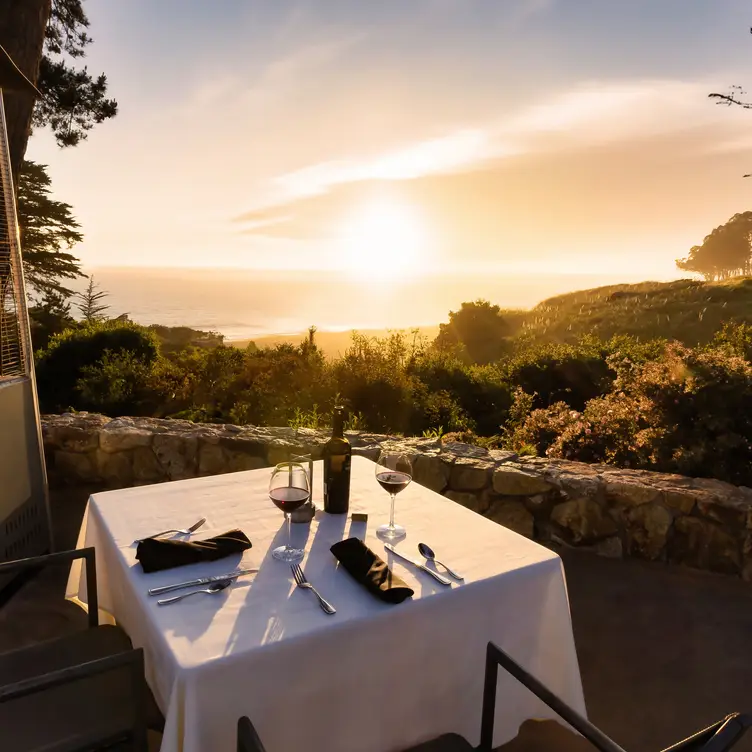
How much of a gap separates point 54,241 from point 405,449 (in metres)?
23.1

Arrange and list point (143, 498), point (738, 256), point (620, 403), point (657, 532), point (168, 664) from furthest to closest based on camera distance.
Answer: point (738, 256) → point (620, 403) → point (657, 532) → point (143, 498) → point (168, 664)

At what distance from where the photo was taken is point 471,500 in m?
4.02

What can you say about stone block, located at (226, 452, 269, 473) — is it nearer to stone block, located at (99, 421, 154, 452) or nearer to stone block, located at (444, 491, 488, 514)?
stone block, located at (99, 421, 154, 452)

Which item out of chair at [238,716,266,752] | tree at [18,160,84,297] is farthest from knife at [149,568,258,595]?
tree at [18,160,84,297]

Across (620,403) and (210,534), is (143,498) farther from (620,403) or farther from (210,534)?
(620,403)

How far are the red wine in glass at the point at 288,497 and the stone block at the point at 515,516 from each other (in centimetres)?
237

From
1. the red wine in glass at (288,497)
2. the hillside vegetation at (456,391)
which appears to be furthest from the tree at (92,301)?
the red wine in glass at (288,497)

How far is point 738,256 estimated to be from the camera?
194 feet

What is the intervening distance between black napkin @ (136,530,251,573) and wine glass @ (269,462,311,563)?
139 millimetres

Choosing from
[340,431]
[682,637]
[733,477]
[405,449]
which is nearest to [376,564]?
[340,431]

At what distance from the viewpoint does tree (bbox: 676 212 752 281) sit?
57.8 meters

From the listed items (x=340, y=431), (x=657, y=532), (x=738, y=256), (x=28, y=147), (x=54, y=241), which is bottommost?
(x=657, y=532)

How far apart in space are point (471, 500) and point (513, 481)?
0.33 m

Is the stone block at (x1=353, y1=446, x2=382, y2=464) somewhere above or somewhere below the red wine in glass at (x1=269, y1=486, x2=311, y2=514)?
below
